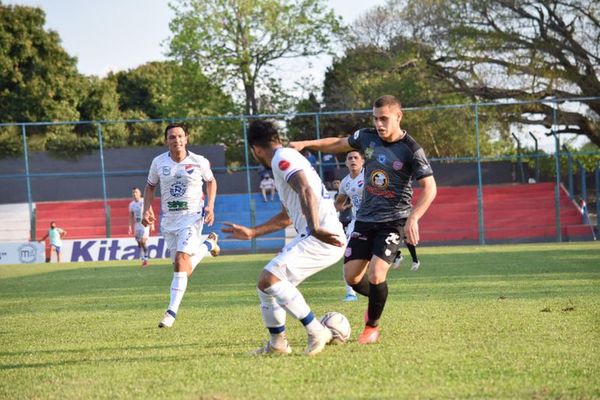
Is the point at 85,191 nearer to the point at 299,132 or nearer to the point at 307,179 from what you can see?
the point at 299,132

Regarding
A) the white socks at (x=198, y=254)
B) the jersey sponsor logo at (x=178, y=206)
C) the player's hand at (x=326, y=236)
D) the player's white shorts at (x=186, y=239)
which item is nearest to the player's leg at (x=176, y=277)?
the player's white shorts at (x=186, y=239)

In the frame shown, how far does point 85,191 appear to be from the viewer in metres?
42.0

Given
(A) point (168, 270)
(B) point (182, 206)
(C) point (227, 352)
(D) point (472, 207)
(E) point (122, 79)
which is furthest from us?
(E) point (122, 79)

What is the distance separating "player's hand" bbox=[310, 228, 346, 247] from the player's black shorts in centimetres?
96

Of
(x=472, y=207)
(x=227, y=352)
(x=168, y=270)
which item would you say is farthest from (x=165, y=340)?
(x=472, y=207)

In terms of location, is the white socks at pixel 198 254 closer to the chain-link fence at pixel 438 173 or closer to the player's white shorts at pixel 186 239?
the player's white shorts at pixel 186 239

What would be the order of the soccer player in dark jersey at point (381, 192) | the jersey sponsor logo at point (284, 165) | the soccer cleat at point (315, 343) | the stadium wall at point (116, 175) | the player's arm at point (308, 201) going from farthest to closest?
1. the stadium wall at point (116, 175)
2. the soccer player in dark jersey at point (381, 192)
3. the soccer cleat at point (315, 343)
4. the jersey sponsor logo at point (284, 165)
5. the player's arm at point (308, 201)

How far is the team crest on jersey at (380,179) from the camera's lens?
835 centimetres

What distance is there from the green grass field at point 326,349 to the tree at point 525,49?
2623 centimetres

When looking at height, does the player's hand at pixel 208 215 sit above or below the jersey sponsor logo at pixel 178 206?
below

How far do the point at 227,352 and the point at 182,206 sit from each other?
12.7 ft

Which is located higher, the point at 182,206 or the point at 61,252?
the point at 182,206

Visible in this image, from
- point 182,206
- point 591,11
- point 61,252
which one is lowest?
point 61,252

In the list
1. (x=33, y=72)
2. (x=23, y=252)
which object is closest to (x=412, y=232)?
(x=23, y=252)
